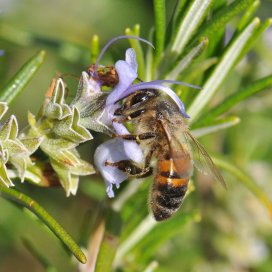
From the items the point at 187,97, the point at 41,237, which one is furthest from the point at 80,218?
the point at 187,97

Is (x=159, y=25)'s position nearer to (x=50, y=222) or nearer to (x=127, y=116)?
(x=127, y=116)

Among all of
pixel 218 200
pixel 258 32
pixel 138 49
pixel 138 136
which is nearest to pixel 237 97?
pixel 258 32

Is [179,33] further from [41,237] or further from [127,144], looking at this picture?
[41,237]

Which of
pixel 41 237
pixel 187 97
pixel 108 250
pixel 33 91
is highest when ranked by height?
pixel 187 97

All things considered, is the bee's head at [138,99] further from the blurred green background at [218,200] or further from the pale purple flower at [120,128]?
the blurred green background at [218,200]

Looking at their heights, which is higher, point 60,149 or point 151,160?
point 60,149

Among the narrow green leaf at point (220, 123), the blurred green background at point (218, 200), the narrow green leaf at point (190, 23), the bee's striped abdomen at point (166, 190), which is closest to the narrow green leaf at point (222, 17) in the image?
the narrow green leaf at point (190, 23)
